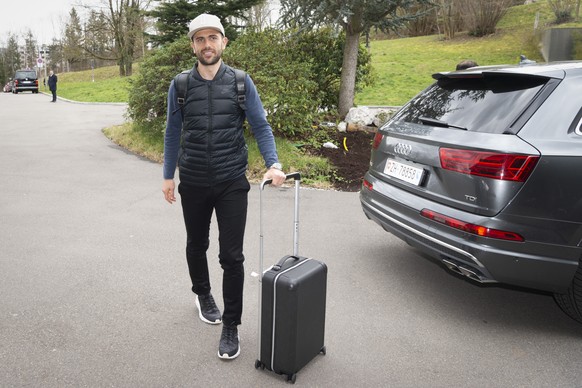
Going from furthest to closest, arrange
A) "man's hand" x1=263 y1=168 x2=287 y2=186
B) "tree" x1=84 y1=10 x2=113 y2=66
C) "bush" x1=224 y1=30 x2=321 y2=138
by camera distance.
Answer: "tree" x1=84 y1=10 x2=113 y2=66
"bush" x1=224 y1=30 x2=321 y2=138
"man's hand" x1=263 y1=168 x2=287 y2=186

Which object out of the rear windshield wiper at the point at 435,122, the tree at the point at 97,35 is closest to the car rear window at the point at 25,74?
the tree at the point at 97,35

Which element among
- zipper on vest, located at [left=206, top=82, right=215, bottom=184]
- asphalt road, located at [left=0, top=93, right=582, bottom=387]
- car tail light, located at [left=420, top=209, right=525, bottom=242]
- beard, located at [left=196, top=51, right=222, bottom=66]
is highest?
beard, located at [left=196, top=51, right=222, bottom=66]

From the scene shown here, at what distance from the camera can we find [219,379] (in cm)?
272

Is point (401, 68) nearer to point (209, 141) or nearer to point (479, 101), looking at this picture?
point (479, 101)

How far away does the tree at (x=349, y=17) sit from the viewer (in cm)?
956

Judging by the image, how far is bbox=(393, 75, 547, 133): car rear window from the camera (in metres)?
3.15

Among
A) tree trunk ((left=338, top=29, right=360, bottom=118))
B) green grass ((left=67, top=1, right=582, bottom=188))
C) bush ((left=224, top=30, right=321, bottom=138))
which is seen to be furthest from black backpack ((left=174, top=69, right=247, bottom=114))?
tree trunk ((left=338, top=29, right=360, bottom=118))

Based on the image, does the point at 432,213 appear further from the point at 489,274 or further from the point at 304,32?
the point at 304,32

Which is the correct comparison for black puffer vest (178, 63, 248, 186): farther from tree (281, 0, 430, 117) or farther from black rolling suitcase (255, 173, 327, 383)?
tree (281, 0, 430, 117)

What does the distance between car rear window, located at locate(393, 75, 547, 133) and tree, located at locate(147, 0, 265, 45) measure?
38.1 feet

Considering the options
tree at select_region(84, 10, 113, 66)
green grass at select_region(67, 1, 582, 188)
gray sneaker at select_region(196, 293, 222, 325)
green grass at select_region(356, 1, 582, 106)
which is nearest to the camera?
gray sneaker at select_region(196, 293, 222, 325)

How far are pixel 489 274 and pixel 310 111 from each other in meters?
6.96

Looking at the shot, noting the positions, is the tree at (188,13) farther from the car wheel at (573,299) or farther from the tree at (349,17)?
the car wheel at (573,299)

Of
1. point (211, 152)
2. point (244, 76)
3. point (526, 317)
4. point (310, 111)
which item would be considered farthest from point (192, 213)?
point (310, 111)
